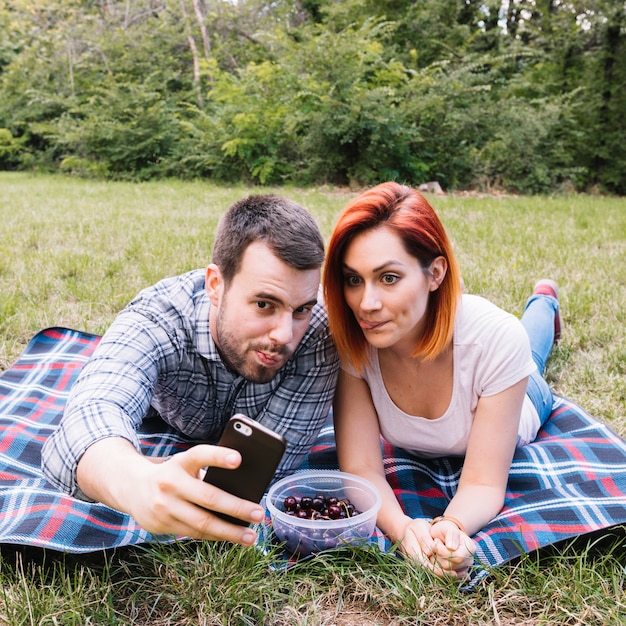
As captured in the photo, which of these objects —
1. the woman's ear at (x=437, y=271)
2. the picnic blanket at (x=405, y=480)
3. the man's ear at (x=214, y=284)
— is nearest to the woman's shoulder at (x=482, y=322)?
the woman's ear at (x=437, y=271)

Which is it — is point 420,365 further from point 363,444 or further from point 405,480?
point 405,480

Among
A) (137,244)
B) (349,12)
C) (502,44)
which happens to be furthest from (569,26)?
(137,244)

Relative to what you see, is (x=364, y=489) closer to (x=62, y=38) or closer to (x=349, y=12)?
(x=349, y=12)

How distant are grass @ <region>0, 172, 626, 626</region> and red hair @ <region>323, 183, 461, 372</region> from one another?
0.78 m

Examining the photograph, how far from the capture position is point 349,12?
553 inches

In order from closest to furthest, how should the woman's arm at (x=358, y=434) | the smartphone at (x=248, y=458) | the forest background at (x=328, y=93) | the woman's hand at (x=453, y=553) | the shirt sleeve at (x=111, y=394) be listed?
1. the smartphone at (x=248, y=458)
2. the shirt sleeve at (x=111, y=394)
3. the woman's hand at (x=453, y=553)
4. the woman's arm at (x=358, y=434)
5. the forest background at (x=328, y=93)

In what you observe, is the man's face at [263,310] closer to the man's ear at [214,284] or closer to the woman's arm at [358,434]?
the man's ear at [214,284]

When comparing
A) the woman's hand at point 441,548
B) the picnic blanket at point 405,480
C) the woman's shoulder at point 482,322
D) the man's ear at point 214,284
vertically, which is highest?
the man's ear at point 214,284

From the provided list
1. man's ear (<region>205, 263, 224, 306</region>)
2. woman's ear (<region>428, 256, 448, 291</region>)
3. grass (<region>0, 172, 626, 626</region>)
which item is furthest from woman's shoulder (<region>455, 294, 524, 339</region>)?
man's ear (<region>205, 263, 224, 306</region>)

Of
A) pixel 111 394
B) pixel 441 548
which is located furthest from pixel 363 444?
pixel 111 394

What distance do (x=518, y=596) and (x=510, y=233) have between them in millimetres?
5245

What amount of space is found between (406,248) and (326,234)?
175 inches

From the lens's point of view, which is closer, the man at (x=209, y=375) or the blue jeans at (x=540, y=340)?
the man at (x=209, y=375)

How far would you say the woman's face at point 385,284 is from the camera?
2111mm
